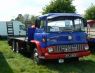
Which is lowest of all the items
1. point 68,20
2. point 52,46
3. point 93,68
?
point 93,68

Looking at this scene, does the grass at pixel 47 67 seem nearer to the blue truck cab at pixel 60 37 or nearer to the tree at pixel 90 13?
the blue truck cab at pixel 60 37

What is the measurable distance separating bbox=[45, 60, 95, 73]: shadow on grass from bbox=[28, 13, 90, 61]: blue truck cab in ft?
1.57

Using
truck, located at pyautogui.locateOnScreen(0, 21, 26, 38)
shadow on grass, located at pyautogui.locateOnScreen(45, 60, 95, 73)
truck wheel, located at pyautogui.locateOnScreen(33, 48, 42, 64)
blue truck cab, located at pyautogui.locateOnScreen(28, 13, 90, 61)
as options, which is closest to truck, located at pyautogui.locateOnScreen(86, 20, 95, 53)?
shadow on grass, located at pyautogui.locateOnScreen(45, 60, 95, 73)

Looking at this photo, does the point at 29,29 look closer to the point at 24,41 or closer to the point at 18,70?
the point at 24,41

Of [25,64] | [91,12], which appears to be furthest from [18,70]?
[91,12]

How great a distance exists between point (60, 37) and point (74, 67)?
4.68ft

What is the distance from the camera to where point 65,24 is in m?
13.5

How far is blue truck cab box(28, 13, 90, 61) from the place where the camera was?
1292 centimetres

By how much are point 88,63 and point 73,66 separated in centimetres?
102

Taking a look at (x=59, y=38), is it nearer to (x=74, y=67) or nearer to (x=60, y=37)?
(x=60, y=37)

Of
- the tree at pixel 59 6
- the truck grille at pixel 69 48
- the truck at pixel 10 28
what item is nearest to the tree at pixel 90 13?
the truck at pixel 10 28

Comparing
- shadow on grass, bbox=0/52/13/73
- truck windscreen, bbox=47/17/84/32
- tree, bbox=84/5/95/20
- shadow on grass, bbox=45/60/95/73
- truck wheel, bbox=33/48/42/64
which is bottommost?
shadow on grass, bbox=45/60/95/73

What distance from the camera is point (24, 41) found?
52.7 ft

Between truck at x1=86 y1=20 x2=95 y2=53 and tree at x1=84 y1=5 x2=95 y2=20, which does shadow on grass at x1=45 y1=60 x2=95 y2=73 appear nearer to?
truck at x1=86 y1=20 x2=95 y2=53
